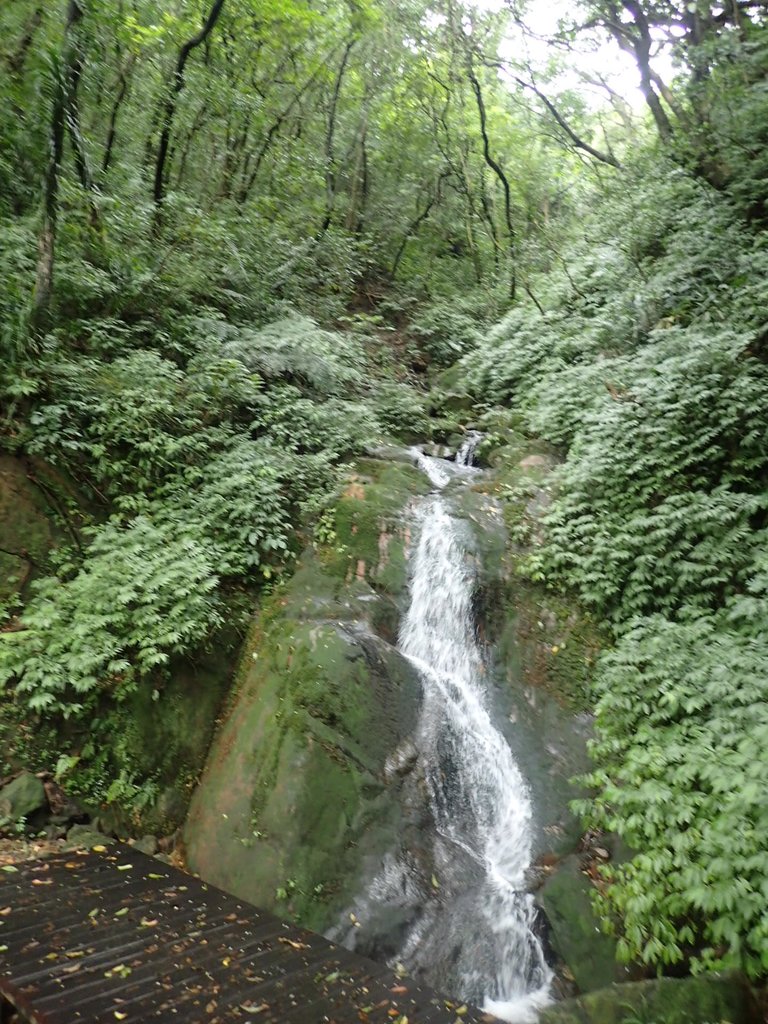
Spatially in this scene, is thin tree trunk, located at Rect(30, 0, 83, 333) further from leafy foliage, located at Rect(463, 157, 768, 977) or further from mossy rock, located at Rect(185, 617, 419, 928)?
leafy foliage, located at Rect(463, 157, 768, 977)

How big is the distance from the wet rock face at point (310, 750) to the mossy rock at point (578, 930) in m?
1.38

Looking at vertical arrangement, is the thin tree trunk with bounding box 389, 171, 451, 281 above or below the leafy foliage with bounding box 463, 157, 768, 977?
above

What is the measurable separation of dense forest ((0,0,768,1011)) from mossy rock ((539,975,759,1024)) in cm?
18

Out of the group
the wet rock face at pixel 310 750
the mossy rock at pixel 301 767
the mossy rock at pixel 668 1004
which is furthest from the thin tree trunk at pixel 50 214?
the mossy rock at pixel 668 1004

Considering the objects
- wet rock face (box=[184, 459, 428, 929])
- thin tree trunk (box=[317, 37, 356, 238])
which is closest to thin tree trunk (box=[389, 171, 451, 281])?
thin tree trunk (box=[317, 37, 356, 238])

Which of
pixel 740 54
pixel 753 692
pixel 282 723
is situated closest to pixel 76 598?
pixel 282 723

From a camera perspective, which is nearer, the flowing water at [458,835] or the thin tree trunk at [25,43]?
the flowing water at [458,835]

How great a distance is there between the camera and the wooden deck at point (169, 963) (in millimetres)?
3650

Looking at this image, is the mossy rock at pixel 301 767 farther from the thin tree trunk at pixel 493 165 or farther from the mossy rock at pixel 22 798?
the thin tree trunk at pixel 493 165

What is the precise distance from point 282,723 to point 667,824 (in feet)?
11.0

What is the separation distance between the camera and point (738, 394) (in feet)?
22.9

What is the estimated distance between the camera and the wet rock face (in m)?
5.22

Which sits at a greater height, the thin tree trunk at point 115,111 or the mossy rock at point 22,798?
the thin tree trunk at point 115,111

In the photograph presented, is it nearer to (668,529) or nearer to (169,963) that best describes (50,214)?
(169,963)
